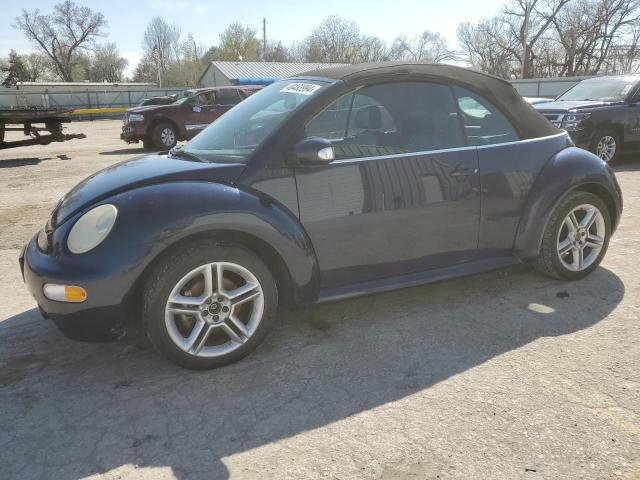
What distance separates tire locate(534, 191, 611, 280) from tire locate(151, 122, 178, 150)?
11520mm

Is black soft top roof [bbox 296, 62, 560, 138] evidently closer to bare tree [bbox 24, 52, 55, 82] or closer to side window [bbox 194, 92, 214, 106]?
side window [bbox 194, 92, 214, 106]

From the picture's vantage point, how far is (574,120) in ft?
28.9

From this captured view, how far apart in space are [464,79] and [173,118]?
11.7 metres

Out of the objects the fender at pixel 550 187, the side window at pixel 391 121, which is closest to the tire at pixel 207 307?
the side window at pixel 391 121

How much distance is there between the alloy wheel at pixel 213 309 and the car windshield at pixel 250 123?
69cm

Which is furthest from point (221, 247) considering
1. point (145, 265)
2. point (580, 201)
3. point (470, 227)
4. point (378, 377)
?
point (580, 201)

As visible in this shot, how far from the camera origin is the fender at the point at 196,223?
2578mm

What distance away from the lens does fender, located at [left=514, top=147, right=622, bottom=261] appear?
3578mm

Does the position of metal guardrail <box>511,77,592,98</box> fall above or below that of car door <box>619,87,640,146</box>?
above

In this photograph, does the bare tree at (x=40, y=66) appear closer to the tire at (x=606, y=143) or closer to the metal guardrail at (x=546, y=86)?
the metal guardrail at (x=546, y=86)

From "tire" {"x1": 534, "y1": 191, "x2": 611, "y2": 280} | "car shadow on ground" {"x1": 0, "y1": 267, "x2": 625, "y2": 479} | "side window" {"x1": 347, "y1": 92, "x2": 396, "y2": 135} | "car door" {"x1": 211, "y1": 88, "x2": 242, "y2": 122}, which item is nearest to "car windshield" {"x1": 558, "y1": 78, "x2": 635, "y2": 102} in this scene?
"tire" {"x1": 534, "y1": 191, "x2": 611, "y2": 280}

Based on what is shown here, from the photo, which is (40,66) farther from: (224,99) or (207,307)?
(207,307)

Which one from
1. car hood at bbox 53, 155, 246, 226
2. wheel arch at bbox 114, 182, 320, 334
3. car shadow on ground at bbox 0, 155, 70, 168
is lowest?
car shadow on ground at bbox 0, 155, 70, 168

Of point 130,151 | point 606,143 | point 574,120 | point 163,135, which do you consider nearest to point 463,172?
point 574,120
